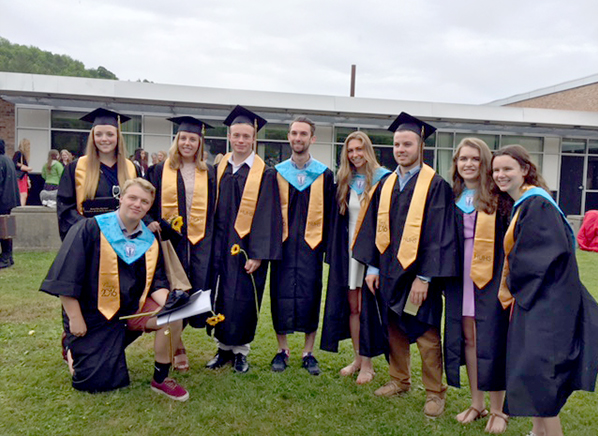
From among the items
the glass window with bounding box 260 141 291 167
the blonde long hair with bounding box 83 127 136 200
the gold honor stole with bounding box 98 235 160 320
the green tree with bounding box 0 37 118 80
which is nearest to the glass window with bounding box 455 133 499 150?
the glass window with bounding box 260 141 291 167

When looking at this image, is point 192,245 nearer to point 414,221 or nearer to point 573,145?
point 414,221

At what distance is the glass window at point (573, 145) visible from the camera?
16.2 m

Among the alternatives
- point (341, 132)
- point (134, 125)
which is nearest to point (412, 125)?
point (134, 125)

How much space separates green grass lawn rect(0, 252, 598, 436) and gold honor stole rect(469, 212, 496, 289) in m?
0.94

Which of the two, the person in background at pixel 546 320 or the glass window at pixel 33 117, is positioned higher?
the glass window at pixel 33 117

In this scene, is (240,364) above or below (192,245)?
below

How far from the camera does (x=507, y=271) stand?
2643 millimetres

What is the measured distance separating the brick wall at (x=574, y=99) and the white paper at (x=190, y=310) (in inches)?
810

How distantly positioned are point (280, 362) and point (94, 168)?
1.96 metres

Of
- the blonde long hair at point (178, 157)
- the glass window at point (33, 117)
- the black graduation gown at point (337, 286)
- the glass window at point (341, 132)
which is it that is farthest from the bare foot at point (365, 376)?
the glass window at point (33, 117)

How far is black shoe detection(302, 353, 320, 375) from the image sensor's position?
3818 millimetres

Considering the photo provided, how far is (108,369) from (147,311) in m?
0.45

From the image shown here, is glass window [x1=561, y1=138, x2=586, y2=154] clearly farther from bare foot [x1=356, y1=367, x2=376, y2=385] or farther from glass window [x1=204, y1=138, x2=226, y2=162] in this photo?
bare foot [x1=356, y1=367, x2=376, y2=385]

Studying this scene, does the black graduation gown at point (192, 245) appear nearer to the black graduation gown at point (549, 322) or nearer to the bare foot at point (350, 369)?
the bare foot at point (350, 369)
